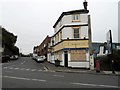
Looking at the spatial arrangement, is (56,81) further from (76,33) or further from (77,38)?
(76,33)

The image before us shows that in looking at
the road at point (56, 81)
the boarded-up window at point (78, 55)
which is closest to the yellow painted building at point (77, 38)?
the boarded-up window at point (78, 55)

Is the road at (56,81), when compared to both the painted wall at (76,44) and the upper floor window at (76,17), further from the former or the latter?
the upper floor window at (76,17)

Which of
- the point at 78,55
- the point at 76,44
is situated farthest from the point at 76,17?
the point at 78,55

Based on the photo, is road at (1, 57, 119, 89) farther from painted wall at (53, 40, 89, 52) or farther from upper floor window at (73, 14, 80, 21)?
upper floor window at (73, 14, 80, 21)

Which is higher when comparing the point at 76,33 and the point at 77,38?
the point at 76,33

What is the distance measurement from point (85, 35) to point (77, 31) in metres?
1.39

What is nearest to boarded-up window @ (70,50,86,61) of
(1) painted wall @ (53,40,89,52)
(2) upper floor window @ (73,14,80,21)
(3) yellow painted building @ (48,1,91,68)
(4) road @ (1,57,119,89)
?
(3) yellow painted building @ (48,1,91,68)

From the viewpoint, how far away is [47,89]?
487 inches

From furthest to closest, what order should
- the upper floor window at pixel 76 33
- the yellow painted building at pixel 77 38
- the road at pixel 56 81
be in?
the upper floor window at pixel 76 33 → the yellow painted building at pixel 77 38 → the road at pixel 56 81

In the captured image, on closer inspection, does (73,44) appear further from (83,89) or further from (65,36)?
(83,89)

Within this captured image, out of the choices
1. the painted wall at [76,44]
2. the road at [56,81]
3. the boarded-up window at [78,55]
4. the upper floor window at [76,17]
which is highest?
the upper floor window at [76,17]

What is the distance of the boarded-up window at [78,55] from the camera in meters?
34.2

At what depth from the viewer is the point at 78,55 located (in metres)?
34.4

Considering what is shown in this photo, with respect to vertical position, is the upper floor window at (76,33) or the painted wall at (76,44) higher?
the upper floor window at (76,33)
